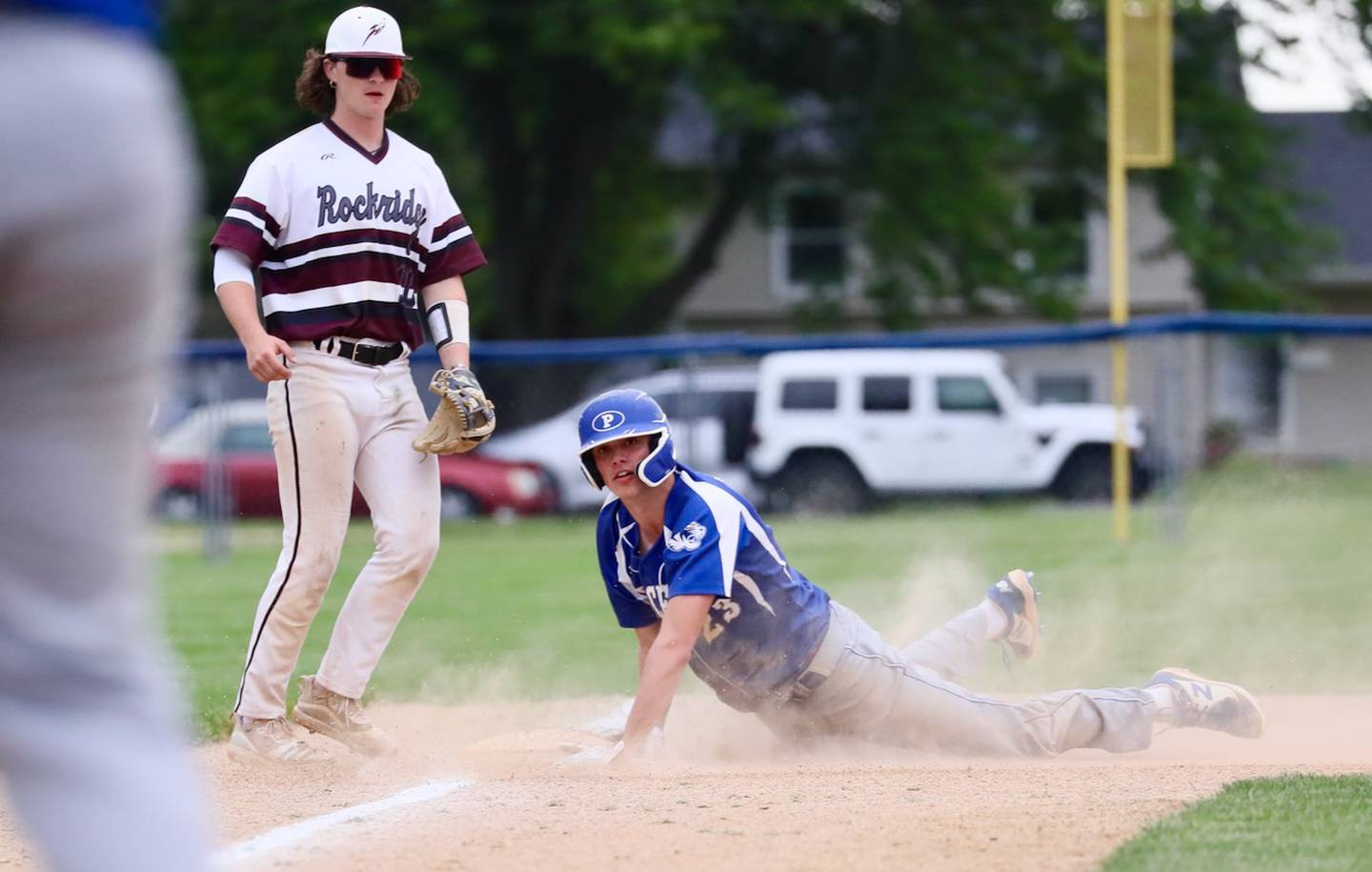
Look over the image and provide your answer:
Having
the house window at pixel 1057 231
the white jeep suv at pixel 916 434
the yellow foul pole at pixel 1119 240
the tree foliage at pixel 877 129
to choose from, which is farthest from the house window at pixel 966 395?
the house window at pixel 1057 231

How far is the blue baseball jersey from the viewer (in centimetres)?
479

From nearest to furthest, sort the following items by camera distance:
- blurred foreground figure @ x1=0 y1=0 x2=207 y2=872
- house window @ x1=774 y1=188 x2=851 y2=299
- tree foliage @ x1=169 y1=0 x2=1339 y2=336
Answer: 1. blurred foreground figure @ x1=0 y1=0 x2=207 y2=872
2. tree foliage @ x1=169 y1=0 x2=1339 y2=336
3. house window @ x1=774 y1=188 x2=851 y2=299

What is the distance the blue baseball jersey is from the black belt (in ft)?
2.56

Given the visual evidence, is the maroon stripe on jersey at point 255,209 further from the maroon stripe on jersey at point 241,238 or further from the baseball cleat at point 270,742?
the baseball cleat at point 270,742

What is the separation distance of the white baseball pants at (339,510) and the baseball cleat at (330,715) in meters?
0.04

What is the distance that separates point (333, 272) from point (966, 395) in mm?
12455

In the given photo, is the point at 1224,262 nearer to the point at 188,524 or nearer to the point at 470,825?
the point at 188,524

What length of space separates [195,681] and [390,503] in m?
2.69

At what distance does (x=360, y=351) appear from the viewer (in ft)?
16.1

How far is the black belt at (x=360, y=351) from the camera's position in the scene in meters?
4.89

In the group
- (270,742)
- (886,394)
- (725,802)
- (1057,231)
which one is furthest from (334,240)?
(1057,231)

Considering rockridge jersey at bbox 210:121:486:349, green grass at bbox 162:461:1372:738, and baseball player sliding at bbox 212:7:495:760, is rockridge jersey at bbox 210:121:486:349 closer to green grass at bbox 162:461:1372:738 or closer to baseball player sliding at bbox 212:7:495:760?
baseball player sliding at bbox 212:7:495:760

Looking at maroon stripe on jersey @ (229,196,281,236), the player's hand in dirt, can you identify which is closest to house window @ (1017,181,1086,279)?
the player's hand in dirt

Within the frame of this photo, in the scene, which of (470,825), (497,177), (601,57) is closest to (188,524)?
(601,57)
